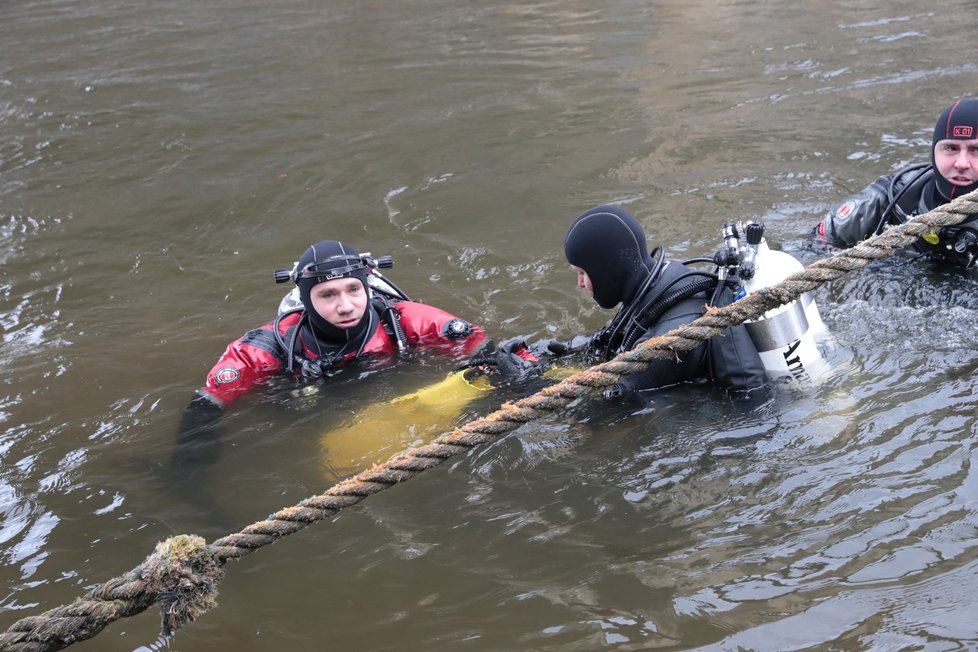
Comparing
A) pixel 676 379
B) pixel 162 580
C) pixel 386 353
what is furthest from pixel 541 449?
pixel 162 580

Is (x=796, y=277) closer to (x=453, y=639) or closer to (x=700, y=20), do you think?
(x=453, y=639)

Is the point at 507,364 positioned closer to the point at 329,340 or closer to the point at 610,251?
the point at 610,251

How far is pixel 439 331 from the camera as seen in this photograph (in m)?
4.90

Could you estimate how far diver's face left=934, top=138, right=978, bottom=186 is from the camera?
15.3ft

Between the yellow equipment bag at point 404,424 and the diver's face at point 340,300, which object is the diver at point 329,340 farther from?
the yellow equipment bag at point 404,424

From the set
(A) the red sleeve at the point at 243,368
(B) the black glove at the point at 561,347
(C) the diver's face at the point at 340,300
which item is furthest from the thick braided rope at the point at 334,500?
(A) the red sleeve at the point at 243,368

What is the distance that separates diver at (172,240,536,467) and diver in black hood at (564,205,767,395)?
2.23 feet

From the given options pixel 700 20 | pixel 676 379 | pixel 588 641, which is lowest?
pixel 588 641

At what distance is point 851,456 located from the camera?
3.74m

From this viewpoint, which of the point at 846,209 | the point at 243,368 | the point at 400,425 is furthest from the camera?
the point at 846,209

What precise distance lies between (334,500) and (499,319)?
286 cm

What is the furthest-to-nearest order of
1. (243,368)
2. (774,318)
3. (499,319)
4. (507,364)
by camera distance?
(499,319), (243,368), (507,364), (774,318)

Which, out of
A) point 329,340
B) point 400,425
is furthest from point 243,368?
point 400,425

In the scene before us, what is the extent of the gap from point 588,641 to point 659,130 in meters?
5.93
